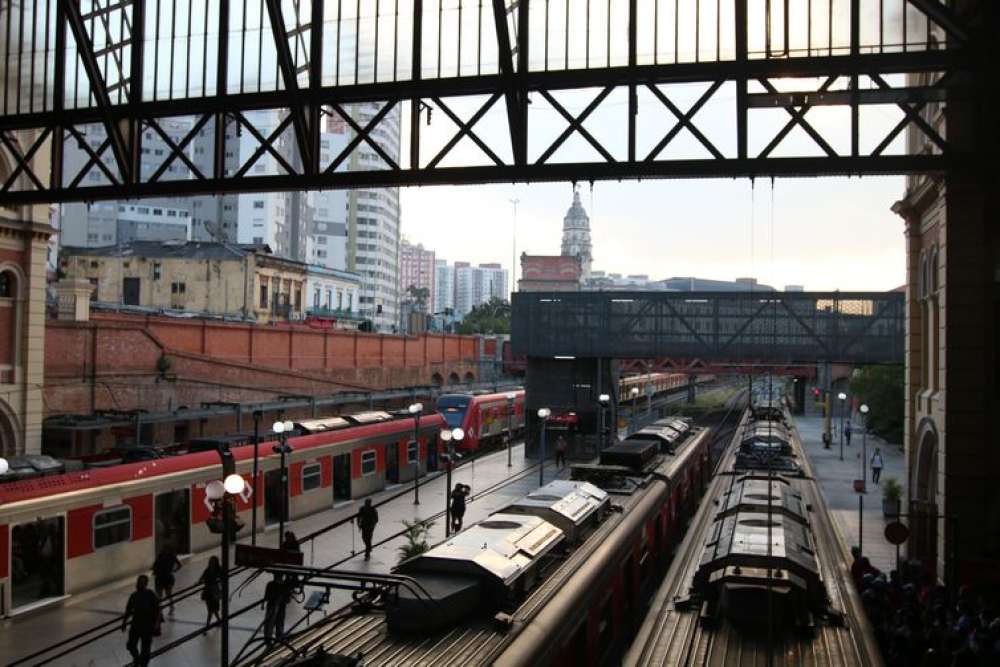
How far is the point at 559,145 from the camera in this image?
42.0 feet

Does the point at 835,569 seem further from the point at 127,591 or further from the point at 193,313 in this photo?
the point at 193,313

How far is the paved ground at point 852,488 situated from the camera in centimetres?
2420

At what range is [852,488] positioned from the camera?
1355 inches

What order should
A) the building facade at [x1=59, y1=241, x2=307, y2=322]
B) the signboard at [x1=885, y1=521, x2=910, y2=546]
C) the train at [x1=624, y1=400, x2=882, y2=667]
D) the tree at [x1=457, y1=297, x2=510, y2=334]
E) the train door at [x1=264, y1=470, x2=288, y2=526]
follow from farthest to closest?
the tree at [x1=457, y1=297, x2=510, y2=334] < the building facade at [x1=59, y1=241, x2=307, y2=322] < the train door at [x1=264, y1=470, x2=288, y2=526] < the signboard at [x1=885, y1=521, x2=910, y2=546] < the train at [x1=624, y1=400, x2=882, y2=667]

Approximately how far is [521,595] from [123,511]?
11.9m

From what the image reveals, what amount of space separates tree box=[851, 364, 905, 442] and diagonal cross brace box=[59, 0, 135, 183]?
41396 millimetres

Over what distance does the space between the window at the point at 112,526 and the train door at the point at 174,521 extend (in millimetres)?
1102

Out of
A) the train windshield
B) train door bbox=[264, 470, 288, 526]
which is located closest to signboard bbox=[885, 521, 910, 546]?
train door bbox=[264, 470, 288, 526]

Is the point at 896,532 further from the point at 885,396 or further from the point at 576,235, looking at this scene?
the point at 576,235

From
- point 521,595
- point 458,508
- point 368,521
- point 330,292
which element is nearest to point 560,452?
point 458,508

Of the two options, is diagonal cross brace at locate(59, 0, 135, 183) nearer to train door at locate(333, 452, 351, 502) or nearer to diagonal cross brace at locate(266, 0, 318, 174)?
diagonal cross brace at locate(266, 0, 318, 174)

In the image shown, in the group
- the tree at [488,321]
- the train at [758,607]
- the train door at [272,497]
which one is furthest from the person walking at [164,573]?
the tree at [488,321]

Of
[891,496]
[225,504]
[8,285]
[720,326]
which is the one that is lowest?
[891,496]

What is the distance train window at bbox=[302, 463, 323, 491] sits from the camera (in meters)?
26.5
